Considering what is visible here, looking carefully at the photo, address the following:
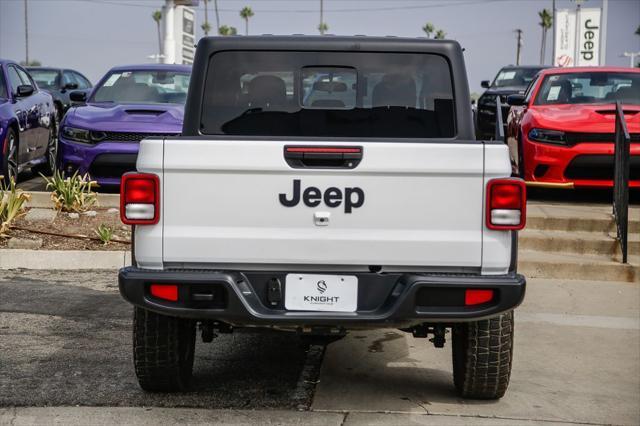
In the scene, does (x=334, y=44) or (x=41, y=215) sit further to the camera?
(x=41, y=215)

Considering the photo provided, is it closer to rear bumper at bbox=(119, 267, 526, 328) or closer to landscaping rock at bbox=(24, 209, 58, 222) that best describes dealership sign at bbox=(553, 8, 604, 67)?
landscaping rock at bbox=(24, 209, 58, 222)

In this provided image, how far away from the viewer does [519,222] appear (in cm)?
491

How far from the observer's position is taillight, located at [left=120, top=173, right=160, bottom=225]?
4.89 m

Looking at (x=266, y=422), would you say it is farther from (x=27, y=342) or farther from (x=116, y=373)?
(x=27, y=342)

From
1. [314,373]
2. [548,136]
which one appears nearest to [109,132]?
[548,136]

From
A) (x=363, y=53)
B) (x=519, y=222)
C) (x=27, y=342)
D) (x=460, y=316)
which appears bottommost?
(x=27, y=342)

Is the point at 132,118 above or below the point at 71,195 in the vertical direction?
above

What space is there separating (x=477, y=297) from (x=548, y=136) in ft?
23.8

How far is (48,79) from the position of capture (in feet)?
74.5

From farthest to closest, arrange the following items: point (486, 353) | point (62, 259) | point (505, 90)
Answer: point (505, 90)
point (62, 259)
point (486, 353)

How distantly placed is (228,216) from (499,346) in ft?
5.01

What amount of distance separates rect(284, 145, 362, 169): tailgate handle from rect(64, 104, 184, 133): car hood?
21.8ft

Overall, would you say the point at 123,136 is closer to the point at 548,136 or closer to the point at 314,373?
the point at 548,136

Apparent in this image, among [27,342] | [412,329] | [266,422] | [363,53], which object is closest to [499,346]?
[412,329]
